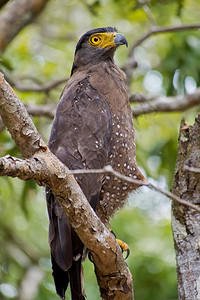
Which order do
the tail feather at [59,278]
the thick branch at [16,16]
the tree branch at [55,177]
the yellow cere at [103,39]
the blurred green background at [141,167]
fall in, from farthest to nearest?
the thick branch at [16,16] < the blurred green background at [141,167] < the yellow cere at [103,39] < the tail feather at [59,278] < the tree branch at [55,177]

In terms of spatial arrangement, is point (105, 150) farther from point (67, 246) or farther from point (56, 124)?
point (67, 246)

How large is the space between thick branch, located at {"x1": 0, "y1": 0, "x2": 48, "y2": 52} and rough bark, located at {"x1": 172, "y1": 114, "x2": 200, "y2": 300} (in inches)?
122

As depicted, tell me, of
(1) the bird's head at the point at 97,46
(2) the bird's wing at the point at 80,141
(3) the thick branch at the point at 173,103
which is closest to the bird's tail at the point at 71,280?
(2) the bird's wing at the point at 80,141

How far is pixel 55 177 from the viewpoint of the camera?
3.27 metres

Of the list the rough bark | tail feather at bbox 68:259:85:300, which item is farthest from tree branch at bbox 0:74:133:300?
the rough bark

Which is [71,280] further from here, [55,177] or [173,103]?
[173,103]

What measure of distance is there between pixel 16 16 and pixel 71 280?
3667 millimetres

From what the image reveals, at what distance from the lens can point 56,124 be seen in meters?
4.49

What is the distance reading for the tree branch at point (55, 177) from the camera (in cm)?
317

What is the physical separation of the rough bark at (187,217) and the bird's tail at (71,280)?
74cm

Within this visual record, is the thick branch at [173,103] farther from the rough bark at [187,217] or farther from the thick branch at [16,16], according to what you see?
the rough bark at [187,217]

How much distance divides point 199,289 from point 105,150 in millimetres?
1297

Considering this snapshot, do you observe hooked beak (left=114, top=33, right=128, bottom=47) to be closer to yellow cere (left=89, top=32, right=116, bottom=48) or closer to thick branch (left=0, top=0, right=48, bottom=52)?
yellow cere (left=89, top=32, right=116, bottom=48)

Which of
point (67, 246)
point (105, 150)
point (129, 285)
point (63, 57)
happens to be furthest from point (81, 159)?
point (63, 57)
